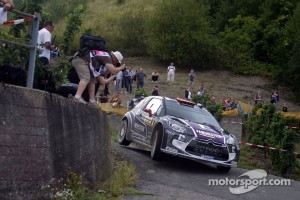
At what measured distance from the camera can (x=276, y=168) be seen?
68.0 feet

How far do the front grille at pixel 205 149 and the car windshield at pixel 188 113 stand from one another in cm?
122

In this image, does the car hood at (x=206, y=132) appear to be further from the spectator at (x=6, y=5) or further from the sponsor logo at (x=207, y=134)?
the spectator at (x=6, y=5)

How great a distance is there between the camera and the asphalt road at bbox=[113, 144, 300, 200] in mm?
10352

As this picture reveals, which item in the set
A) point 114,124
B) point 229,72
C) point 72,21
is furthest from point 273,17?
point 72,21

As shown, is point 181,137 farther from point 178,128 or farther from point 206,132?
point 206,132

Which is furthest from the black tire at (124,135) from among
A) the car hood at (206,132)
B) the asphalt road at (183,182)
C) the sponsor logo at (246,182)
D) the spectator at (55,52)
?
the spectator at (55,52)

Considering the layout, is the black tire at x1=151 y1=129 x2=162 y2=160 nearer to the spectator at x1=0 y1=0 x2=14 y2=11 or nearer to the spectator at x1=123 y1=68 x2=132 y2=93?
the spectator at x1=0 y1=0 x2=14 y2=11

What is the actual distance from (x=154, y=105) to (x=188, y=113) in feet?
3.09

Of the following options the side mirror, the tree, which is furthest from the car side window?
the tree

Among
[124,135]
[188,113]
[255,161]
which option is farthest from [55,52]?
[255,161]

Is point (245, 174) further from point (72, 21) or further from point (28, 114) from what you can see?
point (28, 114)

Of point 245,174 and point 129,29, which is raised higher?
point 129,29

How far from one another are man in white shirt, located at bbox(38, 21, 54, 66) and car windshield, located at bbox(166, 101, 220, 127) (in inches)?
180

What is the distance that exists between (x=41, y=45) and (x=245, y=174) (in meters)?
6.29
